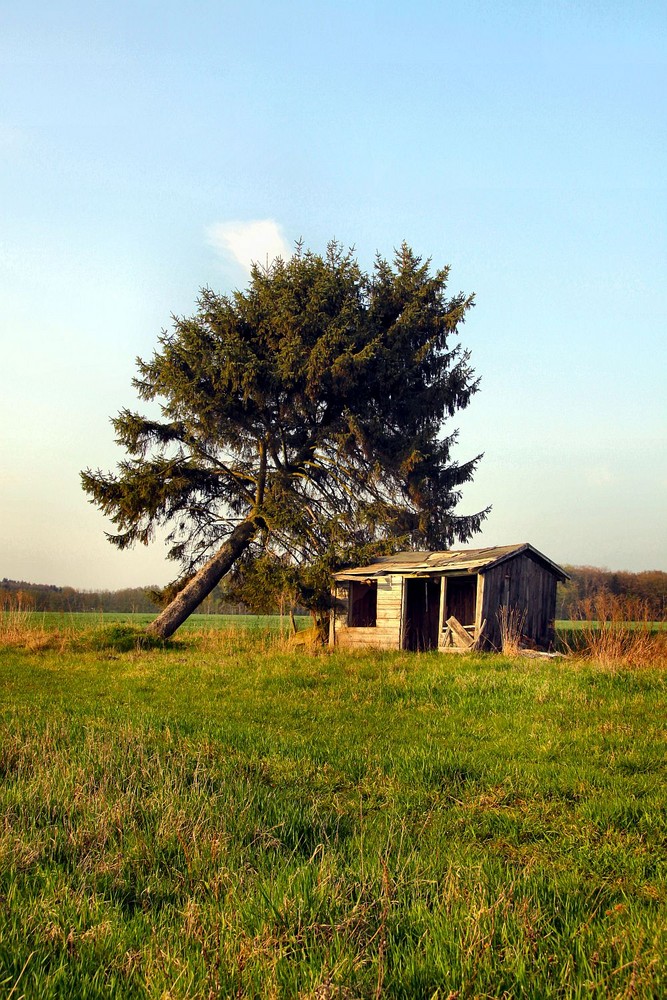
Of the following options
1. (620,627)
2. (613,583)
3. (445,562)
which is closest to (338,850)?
(620,627)

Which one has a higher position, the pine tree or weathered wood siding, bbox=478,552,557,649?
the pine tree

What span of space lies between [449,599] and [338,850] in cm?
2203

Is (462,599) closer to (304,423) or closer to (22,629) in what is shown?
(304,423)

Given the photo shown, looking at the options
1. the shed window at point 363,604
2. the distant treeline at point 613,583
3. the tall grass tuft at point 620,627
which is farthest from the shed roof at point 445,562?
the tall grass tuft at point 620,627

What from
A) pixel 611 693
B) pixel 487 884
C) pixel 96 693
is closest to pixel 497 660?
pixel 611 693

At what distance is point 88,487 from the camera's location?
25.7 m

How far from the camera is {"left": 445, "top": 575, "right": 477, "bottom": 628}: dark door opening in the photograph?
26.2 m

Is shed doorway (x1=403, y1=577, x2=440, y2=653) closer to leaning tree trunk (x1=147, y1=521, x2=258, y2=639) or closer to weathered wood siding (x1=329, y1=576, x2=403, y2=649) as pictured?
weathered wood siding (x1=329, y1=576, x2=403, y2=649)

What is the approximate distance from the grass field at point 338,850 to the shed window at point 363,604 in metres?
13.3

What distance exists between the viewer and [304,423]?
2723cm

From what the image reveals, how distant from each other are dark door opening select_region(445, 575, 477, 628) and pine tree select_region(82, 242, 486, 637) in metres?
1.82

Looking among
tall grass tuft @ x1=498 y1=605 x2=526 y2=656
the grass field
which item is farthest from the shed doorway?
the grass field

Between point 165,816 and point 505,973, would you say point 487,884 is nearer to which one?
point 505,973

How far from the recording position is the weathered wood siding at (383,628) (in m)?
23.2
